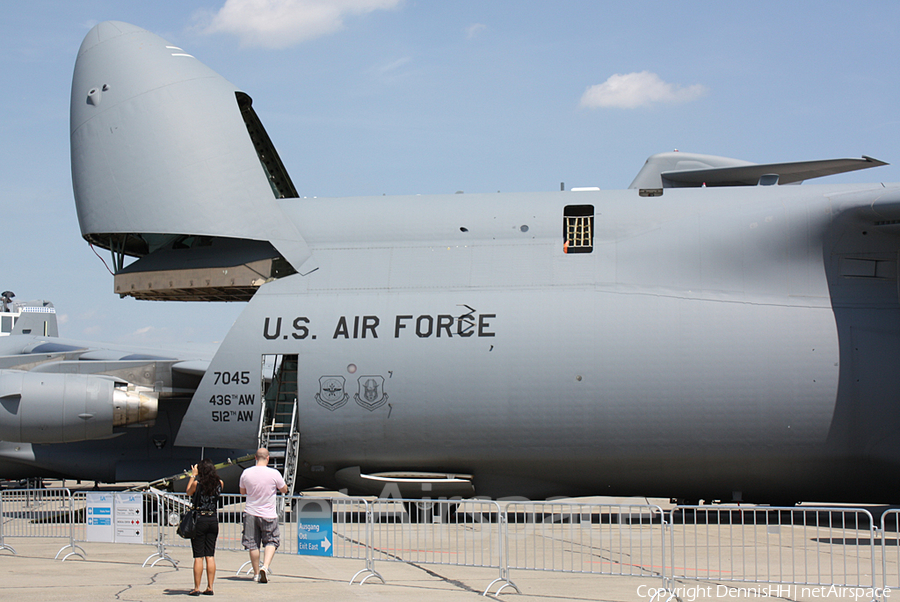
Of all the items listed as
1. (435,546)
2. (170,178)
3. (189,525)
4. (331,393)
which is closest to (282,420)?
(331,393)

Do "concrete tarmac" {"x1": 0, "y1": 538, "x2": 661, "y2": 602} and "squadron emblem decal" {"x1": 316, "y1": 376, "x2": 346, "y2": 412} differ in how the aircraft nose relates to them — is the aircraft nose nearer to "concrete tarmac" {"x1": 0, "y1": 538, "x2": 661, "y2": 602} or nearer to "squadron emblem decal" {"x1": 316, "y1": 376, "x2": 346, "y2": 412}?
"squadron emblem decal" {"x1": 316, "y1": 376, "x2": 346, "y2": 412}

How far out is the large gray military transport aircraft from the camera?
47.5ft

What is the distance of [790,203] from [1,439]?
14.8 meters

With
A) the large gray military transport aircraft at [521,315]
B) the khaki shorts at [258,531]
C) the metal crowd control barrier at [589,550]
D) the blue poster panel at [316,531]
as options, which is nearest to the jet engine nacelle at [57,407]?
the large gray military transport aircraft at [521,315]

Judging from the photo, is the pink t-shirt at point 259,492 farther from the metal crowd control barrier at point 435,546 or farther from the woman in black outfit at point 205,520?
the metal crowd control barrier at point 435,546

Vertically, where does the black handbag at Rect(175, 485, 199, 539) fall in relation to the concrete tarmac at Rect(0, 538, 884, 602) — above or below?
above

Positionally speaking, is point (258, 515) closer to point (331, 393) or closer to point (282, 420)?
point (331, 393)

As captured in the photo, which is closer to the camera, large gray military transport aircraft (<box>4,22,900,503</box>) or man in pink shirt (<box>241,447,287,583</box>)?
man in pink shirt (<box>241,447,287,583</box>)

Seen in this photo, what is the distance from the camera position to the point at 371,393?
15.3 m

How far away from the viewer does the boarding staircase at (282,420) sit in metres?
15.4

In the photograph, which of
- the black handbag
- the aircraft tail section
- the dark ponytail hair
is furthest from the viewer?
the aircraft tail section

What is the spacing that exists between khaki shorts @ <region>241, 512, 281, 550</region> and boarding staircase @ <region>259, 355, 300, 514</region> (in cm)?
553

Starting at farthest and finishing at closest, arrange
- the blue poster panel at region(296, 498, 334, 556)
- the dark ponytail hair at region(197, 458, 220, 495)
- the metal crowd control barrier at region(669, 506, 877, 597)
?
1. the blue poster panel at region(296, 498, 334, 556)
2. the metal crowd control barrier at region(669, 506, 877, 597)
3. the dark ponytail hair at region(197, 458, 220, 495)

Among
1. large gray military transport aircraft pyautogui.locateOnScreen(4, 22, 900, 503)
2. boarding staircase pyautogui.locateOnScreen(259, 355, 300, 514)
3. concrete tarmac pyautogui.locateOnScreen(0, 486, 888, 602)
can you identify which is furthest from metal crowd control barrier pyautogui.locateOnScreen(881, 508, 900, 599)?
boarding staircase pyautogui.locateOnScreen(259, 355, 300, 514)
